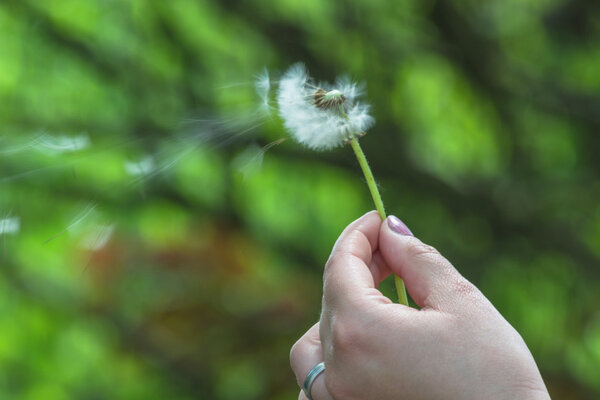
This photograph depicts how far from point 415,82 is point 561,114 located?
0.52m

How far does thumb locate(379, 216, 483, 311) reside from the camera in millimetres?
803

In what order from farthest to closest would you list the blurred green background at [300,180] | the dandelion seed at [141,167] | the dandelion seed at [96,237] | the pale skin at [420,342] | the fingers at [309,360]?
the blurred green background at [300,180]
the dandelion seed at [141,167]
the dandelion seed at [96,237]
the fingers at [309,360]
the pale skin at [420,342]

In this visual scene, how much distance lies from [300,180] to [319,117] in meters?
1.29

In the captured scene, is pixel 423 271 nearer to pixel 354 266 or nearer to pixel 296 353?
pixel 354 266

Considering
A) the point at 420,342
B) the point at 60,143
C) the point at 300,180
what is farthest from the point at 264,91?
the point at 300,180

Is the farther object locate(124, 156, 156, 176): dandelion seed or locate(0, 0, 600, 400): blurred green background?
locate(0, 0, 600, 400): blurred green background

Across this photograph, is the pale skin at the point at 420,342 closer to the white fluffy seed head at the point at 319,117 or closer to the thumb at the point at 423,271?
the thumb at the point at 423,271

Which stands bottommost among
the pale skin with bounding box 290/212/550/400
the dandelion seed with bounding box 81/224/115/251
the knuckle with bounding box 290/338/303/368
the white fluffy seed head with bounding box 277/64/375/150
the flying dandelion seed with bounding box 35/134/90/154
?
the pale skin with bounding box 290/212/550/400

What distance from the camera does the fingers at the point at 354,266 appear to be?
82cm

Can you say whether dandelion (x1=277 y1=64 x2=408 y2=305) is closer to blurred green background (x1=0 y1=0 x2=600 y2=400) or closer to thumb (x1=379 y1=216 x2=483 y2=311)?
thumb (x1=379 y1=216 x2=483 y2=311)

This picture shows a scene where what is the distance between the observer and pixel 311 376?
904mm

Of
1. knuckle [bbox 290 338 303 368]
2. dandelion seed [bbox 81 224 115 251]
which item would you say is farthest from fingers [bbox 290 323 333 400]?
dandelion seed [bbox 81 224 115 251]

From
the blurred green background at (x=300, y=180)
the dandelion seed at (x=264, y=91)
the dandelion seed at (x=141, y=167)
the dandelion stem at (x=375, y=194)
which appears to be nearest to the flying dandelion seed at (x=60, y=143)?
the dandelion seed at (x=141, y=167)

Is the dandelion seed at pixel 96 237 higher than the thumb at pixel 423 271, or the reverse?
the dandelion seed at pixel 96 237
